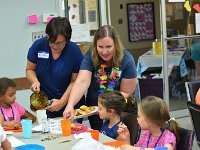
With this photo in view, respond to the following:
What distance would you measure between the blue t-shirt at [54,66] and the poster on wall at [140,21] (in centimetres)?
631

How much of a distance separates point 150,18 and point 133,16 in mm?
500

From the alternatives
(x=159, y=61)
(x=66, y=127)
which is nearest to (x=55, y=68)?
(x=66, y=127)

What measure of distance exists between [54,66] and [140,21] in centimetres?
665

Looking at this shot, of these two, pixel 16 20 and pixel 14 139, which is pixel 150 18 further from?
pixel 14 139

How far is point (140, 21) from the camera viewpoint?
963cm

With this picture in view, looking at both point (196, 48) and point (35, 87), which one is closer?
point (35, 87)

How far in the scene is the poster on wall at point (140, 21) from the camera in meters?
9.47

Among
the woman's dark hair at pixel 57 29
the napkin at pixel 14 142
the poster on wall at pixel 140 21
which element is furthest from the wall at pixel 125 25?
the napkin at pixel 14 142

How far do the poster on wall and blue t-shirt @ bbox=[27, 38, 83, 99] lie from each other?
631 cm

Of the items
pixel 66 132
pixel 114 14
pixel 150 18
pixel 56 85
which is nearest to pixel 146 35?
pixel 150 18

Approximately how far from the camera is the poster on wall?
9.47 m

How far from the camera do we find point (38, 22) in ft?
14.9

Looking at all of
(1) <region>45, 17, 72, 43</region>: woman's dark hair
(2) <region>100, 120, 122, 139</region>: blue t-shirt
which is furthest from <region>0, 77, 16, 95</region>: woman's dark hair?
(2) <region>100, 120, 122, 139</region>: blue t-shirt

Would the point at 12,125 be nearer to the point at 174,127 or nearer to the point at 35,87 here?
the point at 35,87
